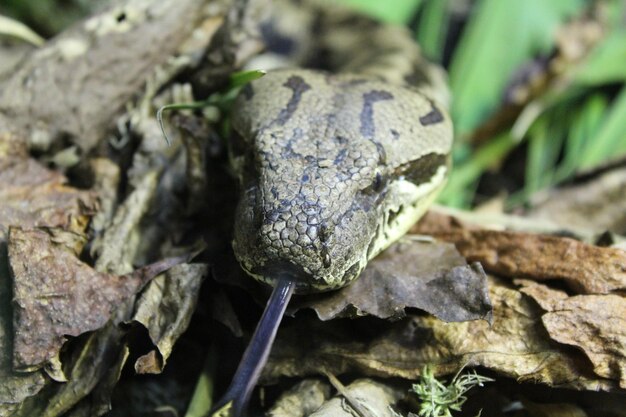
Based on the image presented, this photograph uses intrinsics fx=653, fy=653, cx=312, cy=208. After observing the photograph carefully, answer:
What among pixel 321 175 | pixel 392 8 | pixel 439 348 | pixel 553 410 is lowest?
pixel 553 410

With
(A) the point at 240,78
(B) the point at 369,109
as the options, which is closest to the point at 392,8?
(A) the point at 240,78

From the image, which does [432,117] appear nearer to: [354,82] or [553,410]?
[354,82]

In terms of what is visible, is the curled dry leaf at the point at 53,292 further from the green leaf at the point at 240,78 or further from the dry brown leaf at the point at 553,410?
the dry brown leaf at the point at 553,410

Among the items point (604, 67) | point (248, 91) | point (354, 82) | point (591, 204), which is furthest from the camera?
point (604, 67)

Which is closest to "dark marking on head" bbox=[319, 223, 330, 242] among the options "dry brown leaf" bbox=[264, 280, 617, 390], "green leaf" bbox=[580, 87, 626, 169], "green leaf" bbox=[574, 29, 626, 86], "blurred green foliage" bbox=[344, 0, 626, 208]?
"dry brown leaf" bbox=[264, 280, 617, 390]

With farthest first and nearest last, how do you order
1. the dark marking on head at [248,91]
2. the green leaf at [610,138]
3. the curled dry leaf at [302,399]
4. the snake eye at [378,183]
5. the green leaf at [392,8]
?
the green leaf at [392,8] < the green leaf at [610,138] < the dark marking on head at [248,91] < the snake eye at [378,183] < the curled dry leaf at [302,399]

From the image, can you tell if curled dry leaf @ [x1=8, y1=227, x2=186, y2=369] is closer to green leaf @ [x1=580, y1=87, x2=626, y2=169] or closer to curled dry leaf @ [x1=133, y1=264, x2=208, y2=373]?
curled dry leaf @ [x1=133, y1=264, x2=208, y2=373]

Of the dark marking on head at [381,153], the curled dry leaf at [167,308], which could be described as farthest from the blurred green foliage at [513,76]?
the curled dry leaf at [167,308]
